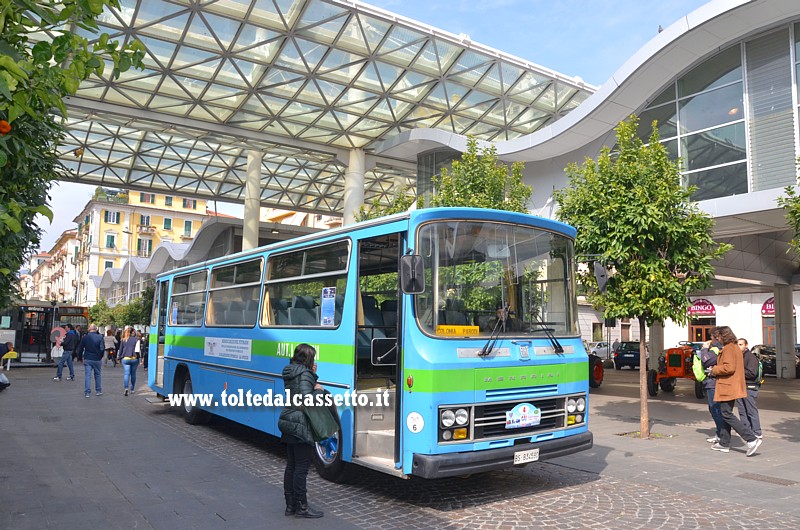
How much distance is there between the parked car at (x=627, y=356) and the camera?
36.4 meters

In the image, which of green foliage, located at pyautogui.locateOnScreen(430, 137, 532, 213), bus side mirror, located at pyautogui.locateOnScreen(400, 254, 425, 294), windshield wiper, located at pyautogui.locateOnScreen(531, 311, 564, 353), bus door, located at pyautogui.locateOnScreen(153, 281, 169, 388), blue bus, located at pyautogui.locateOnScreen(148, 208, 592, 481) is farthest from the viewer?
green foliage, located at pyautogui.locateOnScreen(430, 137, 532, 213)

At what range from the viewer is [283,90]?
25047mm

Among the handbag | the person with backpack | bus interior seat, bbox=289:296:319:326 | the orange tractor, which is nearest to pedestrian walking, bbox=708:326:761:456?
the person with backpack

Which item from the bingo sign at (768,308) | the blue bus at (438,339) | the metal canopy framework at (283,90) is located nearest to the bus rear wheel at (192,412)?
the blue bus at (438,339)

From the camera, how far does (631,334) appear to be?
59688mm

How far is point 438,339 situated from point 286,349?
2958 mm

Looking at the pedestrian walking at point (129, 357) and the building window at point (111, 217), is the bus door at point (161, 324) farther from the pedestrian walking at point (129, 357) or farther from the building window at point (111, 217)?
the building window at point (111, 217)

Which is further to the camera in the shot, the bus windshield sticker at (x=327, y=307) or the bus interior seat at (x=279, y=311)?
the bus interior seat at (x=279, y=311)

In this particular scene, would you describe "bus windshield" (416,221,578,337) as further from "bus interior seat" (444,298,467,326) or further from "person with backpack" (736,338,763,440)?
"person with backpack" (736,338,763,440)

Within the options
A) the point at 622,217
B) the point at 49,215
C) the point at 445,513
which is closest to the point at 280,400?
the point at 445,513

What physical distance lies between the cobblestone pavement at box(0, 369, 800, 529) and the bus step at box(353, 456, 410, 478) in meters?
0.41

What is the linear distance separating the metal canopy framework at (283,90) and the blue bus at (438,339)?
13757 millimetres

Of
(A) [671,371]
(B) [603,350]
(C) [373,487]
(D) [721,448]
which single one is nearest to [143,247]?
(B) [603,350]

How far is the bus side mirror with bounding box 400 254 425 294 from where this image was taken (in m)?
6.21
